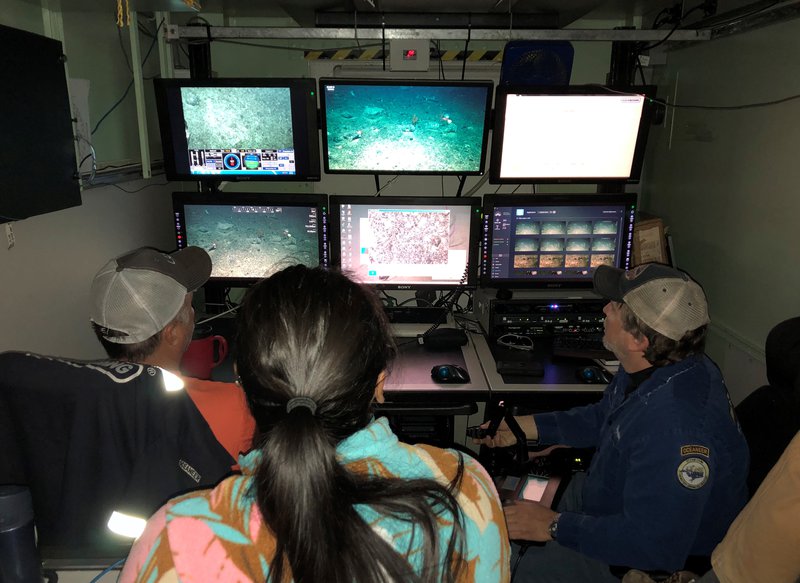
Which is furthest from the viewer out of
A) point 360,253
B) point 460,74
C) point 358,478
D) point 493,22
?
point 493,22

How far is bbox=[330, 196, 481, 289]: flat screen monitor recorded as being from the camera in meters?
2.22

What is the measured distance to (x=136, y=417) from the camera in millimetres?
986

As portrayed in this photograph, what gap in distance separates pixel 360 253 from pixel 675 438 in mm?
1393

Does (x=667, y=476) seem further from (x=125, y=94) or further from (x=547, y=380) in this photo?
(x=125, y=94)

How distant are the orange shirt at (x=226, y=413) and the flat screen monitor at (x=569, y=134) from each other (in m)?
1.46

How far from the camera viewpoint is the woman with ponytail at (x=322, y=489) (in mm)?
661

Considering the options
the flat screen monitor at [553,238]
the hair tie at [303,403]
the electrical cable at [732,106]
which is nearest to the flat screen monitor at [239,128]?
the flat screen monitor at [553,238]

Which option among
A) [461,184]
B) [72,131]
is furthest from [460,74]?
[72,131]

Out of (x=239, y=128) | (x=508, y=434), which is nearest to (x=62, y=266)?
(x=239, y=128)

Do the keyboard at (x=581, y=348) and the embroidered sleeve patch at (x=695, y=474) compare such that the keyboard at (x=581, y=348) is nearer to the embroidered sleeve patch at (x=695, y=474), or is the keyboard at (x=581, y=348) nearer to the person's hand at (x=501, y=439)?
the person's hand at (x=501, y=439)

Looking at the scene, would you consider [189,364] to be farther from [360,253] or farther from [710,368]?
[710,368]

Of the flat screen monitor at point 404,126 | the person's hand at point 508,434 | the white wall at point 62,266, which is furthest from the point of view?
the flat screen monitor at point 404,126

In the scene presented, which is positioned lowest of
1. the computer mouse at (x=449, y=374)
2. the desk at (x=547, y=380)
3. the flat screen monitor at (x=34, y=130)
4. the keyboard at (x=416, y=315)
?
the desk at (x=547, y=380)

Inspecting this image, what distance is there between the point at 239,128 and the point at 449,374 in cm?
124
